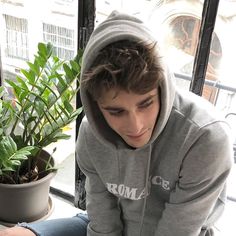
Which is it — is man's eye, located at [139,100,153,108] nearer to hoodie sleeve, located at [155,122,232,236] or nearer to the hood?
the hood

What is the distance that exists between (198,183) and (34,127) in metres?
0.68

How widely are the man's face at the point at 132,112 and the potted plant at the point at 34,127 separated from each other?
412 millimetres

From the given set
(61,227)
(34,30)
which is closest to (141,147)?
(61,227)

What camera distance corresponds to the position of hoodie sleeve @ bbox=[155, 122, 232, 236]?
786 millimetres

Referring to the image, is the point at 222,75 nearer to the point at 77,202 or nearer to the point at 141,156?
the point at 141,156

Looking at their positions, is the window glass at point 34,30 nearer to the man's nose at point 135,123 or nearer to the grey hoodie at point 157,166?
the grey hoodie at point 157,166

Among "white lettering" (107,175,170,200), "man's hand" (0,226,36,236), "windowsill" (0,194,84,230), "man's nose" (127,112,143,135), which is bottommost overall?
"windowsill" (0,194,84,230)

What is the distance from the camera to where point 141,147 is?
879mm

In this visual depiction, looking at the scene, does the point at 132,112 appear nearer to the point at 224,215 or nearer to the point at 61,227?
the point at 61,227

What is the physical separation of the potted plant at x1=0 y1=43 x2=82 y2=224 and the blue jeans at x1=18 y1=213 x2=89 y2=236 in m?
0.20

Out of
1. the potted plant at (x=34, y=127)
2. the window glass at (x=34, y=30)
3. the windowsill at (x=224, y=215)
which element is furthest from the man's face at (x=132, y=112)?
the windowsill at (x=224, y=215)

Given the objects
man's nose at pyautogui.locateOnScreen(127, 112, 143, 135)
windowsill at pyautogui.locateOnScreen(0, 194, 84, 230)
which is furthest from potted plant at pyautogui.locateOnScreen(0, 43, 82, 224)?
man's nose at pyautogui.locateOnScreen(127, 112, 143, 135)

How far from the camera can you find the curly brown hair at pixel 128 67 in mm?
686

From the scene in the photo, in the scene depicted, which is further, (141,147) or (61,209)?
(61,209)
